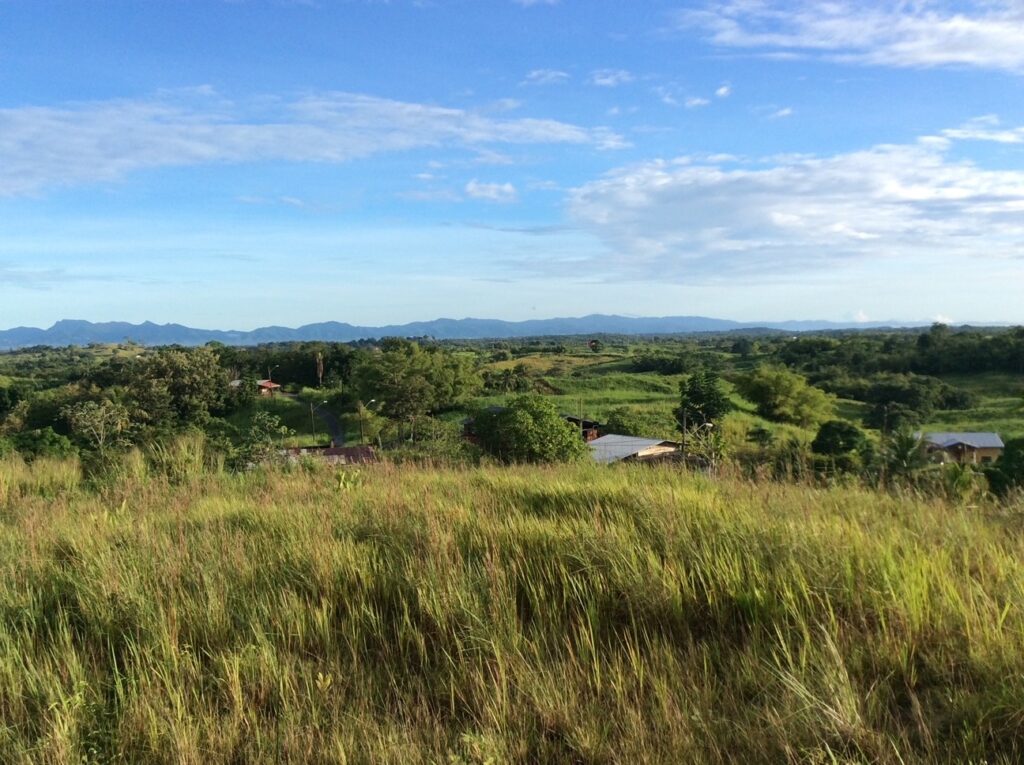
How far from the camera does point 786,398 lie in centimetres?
6675

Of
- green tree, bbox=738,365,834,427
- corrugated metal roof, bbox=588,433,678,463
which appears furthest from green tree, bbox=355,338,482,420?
green tree, bbox=738,365,834,427

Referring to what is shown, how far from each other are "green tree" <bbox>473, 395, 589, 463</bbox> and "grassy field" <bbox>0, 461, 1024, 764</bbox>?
2665 centimetres

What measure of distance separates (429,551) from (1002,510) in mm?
3935

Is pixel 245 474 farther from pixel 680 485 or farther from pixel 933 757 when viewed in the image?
pixel 933 757

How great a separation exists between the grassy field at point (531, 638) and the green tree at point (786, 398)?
2611 inches

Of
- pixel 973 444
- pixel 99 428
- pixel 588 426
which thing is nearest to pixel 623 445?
pixel 588 426

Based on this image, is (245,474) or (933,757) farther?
(245,474)

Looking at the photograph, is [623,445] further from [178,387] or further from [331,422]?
[178,387]

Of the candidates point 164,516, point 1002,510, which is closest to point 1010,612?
point 1002,510

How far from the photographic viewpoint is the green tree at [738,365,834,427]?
65.6 meters

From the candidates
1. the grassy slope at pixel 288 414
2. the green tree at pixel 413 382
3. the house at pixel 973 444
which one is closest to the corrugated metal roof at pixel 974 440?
the house at pixel 973 444

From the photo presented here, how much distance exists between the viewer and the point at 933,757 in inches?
73.2

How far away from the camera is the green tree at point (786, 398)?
65562mm

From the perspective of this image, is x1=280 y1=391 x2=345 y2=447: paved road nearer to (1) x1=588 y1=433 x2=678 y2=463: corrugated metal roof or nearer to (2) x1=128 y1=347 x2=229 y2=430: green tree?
(2) x1=128 y1=347 x2=229 y2=430: green tree
